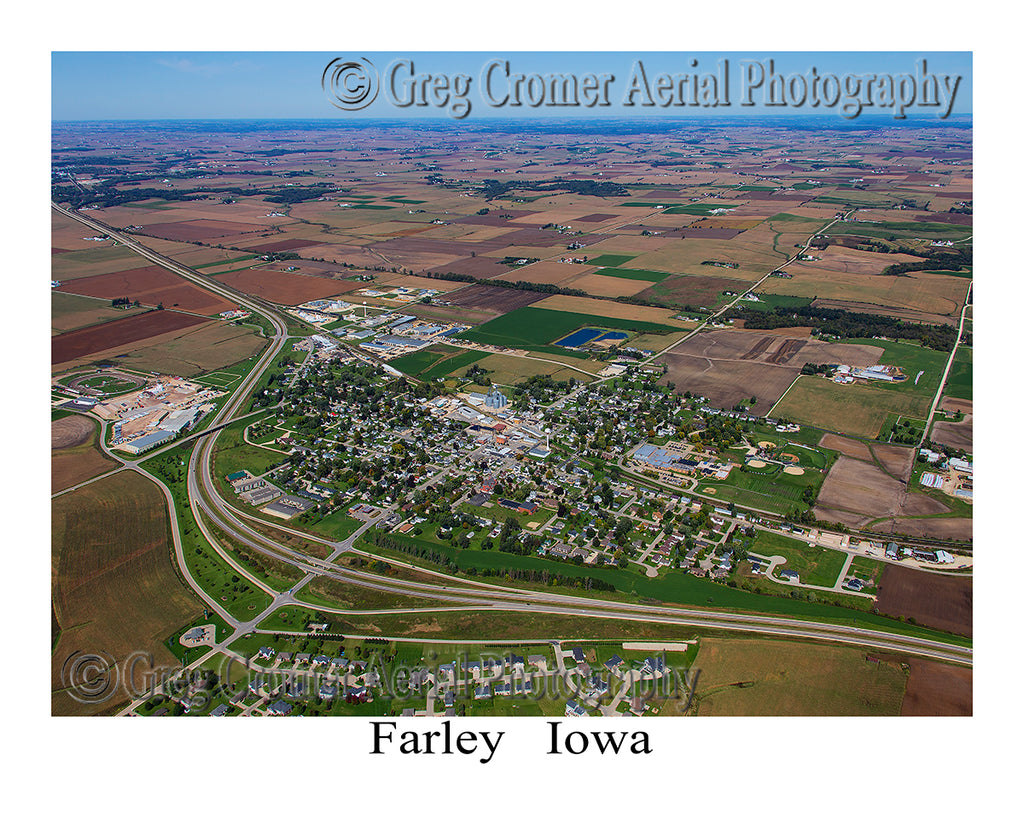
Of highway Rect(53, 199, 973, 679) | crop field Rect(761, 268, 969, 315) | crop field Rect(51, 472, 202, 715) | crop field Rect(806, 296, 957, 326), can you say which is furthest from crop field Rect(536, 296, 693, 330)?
crop field Rect(51, 472, 202, 715)

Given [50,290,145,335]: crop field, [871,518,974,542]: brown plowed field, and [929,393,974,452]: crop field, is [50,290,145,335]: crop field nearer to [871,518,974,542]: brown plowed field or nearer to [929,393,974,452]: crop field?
[871,518,974,542]: brown plowed field

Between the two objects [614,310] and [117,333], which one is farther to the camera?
[614,310]

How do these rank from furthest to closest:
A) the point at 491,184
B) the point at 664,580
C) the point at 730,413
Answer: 1. the point at 491,184
2. the point at 730,413
3. the point at 664,580

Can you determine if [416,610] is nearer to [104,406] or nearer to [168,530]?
[168,530]

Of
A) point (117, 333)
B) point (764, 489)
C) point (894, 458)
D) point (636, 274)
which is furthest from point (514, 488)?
point (636, 274)

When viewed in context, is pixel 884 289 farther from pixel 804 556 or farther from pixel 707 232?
pixel 804 556

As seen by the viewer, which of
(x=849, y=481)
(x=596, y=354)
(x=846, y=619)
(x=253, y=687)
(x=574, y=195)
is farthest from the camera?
(x=574, y=195)

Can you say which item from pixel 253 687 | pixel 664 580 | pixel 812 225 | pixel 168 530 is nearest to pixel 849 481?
pixel 664 580
